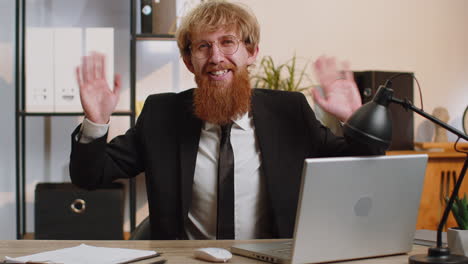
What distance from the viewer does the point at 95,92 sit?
181 centimetres

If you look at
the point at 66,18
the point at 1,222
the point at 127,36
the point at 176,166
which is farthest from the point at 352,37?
the point at 1,222

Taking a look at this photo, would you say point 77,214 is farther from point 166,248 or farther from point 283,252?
point 283,252

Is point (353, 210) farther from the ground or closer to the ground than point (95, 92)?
closer to the ground

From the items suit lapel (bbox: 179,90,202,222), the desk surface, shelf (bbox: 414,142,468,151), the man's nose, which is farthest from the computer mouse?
shelf (bbox: 414,142,468,151)

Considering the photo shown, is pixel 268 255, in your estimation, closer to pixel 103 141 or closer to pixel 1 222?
pixel 103 141

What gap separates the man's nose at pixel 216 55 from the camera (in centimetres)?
210

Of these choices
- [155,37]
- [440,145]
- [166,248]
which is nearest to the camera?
[166,248]

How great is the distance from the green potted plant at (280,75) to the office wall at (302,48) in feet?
0.20

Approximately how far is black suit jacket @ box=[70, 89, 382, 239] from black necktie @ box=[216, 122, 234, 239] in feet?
0.29

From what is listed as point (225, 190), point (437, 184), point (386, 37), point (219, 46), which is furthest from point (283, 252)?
point (386, 37)

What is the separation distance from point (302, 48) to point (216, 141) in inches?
68.6

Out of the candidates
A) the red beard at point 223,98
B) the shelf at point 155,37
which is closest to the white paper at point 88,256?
the red beard at point 223,98

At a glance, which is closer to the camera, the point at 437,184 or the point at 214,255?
the point at 214,255

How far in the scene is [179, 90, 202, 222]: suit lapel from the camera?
195cm
